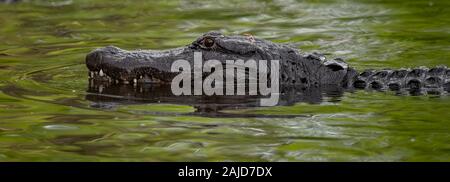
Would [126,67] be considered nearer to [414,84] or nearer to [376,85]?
[376,85]

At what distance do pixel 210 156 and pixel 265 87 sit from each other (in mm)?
2759

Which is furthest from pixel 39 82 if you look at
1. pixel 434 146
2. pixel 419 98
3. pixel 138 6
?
pixel 138 6

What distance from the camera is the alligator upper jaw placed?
910cm

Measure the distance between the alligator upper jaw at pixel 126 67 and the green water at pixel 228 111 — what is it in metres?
0.24

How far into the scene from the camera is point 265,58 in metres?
9.12

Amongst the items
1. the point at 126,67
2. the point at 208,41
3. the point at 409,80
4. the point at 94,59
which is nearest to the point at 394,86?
the point at 409,80

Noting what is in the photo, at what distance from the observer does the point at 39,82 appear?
940cm

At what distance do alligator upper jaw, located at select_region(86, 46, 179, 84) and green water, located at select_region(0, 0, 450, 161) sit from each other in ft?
0.80

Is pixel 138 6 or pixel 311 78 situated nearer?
pixel 311 78

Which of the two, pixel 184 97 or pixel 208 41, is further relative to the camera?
pixel 208 41

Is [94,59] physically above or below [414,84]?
above

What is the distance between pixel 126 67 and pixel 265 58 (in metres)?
1.30

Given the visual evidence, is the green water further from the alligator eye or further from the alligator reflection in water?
the alligator eye

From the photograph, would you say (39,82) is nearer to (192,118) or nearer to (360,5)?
(192,118)
